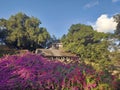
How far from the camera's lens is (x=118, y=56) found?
3712 cm

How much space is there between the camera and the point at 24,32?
4959 cm

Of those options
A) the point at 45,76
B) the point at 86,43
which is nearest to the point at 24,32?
the point at 86,43

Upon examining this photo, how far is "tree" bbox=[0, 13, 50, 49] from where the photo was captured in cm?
4883

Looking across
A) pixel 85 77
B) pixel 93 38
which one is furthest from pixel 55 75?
pixel 93 38

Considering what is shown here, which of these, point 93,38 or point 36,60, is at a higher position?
point 93,38

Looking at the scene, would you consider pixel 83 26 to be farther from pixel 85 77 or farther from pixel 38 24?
pixel 85 77

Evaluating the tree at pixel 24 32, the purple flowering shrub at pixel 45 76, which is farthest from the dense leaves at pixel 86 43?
the purple flowering shrub at pixel 45 76

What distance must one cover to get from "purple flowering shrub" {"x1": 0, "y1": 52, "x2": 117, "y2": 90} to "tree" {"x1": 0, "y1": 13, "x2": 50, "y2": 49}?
1631 inches

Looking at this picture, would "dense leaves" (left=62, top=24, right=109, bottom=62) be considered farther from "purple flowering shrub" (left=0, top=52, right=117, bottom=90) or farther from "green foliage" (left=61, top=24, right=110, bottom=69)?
"purple flowering shrub" (left=0, top=52, right=117, bottom=90)

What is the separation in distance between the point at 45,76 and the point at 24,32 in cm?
4347

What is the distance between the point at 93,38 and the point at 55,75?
1679 inches

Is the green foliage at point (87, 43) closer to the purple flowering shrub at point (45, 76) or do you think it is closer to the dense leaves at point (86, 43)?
the dense leaves at point (86, 43)

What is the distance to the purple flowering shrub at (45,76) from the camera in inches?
251

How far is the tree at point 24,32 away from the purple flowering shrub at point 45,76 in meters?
41.4
